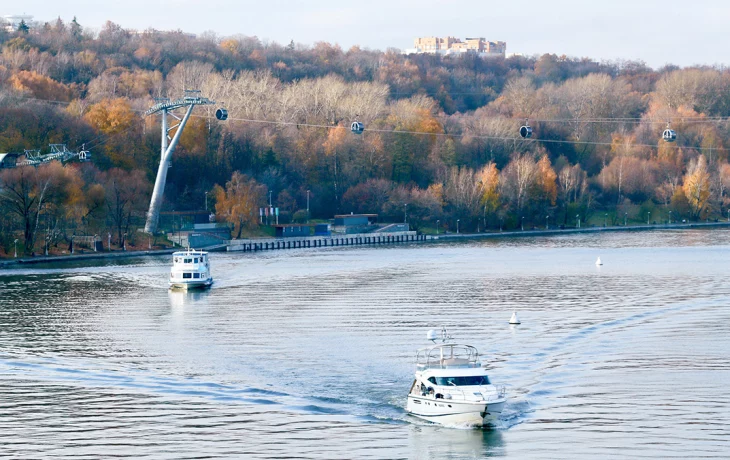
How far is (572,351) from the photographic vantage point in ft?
173

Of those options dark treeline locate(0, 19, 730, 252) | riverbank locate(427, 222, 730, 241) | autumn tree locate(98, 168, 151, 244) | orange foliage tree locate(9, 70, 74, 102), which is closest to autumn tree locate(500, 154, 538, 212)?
dark treeline locate(0, 19, 730, 252)

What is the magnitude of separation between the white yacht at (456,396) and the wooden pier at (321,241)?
84.7m

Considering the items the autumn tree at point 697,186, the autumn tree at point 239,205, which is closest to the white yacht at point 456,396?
the autumn tree at point 239,205

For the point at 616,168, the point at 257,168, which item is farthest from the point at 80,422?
the point at 616,168

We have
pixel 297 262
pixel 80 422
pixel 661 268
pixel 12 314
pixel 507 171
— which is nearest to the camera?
pixel 80 422

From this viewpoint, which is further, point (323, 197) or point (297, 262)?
point (323, 197)

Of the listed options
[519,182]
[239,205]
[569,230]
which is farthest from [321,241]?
[569,230]

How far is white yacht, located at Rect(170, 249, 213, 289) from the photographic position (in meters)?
80.4

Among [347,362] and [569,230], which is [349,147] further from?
[347,362]

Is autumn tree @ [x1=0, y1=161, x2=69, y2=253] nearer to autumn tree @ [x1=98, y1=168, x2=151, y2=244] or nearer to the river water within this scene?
autumn tree @ [x1=98, y1=168, x2=151, y2=244]

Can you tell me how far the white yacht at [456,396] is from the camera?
38000 mm

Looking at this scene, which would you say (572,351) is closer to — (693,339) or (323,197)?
(693,339)

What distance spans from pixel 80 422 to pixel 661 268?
6454 cm

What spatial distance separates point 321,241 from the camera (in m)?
136
